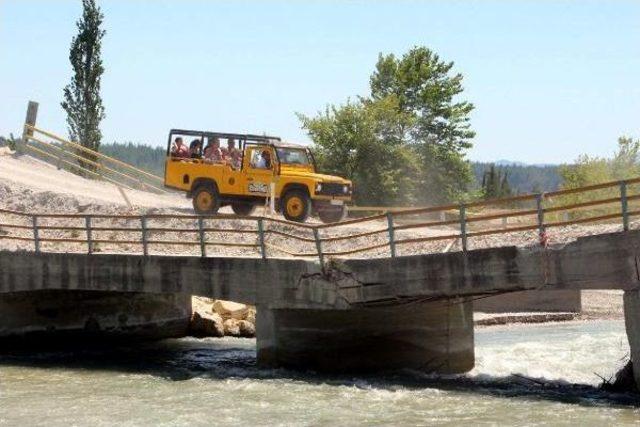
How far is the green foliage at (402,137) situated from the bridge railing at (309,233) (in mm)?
18944

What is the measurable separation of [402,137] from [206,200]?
80.5 ft

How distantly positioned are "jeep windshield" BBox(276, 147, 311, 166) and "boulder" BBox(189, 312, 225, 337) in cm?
455

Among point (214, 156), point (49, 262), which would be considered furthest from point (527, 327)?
point (49, 262)

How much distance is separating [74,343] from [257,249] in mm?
6069

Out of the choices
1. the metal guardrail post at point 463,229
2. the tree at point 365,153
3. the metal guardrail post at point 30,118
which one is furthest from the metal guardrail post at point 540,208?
the tree at point 365,153

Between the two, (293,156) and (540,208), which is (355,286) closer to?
(540,208)

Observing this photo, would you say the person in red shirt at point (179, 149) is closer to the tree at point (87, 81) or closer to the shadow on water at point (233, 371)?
the shadow on water at point (233, 371)

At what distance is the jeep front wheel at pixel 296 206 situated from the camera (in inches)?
1139

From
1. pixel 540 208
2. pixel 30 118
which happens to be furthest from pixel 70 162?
pixel 540 208

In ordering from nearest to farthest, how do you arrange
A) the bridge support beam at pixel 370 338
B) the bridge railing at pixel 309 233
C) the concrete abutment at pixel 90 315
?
the bridge railing at pixel 309 233 < the bridge support beam at pixel 370 338 < the concrete abutment at pixel 90 315

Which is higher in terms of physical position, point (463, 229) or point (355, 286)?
point (463, 229)

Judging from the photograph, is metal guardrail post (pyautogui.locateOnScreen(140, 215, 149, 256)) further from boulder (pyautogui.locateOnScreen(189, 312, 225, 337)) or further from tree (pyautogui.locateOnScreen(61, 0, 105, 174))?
tree (pyautogui.locateOnScreen(61, 0, 105, 174))

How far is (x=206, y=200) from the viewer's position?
30.5 m

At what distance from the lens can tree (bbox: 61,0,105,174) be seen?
53.3 metres
